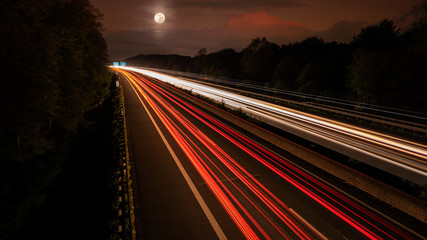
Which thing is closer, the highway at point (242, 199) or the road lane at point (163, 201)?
Answer: the highway at point (242, 199)

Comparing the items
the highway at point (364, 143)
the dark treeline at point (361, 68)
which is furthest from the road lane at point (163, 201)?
the dark treeline at point (361, 68)

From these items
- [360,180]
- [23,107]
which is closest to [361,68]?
[360,180]

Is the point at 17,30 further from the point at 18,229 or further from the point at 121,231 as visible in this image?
the point at 121,231

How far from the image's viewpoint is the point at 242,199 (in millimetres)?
11102

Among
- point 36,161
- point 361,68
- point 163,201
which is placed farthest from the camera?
point 361,68

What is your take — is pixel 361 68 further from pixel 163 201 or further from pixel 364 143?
pixel 163 201

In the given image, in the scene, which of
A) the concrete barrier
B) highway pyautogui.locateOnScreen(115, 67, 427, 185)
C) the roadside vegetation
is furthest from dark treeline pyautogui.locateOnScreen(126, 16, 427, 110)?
the roadside vegetation

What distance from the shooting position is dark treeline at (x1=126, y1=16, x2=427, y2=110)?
35.2 m

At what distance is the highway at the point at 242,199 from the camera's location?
8992mm

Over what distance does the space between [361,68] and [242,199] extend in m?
38.1

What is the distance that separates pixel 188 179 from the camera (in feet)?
43.4

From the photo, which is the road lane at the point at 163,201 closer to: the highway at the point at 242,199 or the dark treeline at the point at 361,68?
the highway at the point at 242,199

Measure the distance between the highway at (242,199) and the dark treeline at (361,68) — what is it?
28241 mm

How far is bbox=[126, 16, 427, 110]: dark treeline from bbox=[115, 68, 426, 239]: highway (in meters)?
28.2
